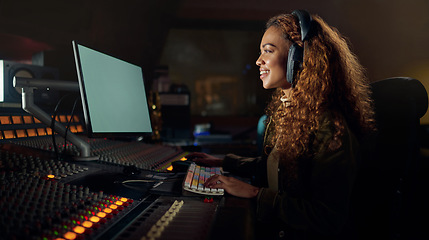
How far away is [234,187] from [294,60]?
0.46 metres

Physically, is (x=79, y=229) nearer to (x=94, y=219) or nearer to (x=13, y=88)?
(x=94, y=219)

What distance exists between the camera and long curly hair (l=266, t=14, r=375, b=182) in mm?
918

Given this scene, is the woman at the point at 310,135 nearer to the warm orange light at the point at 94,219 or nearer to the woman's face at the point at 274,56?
the woman's face at the point at 274,56

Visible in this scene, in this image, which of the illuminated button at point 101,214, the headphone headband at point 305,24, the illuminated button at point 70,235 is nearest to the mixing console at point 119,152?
the illuminated button at point 101,214

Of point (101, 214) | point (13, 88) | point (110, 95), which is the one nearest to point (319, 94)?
point (101, 214)

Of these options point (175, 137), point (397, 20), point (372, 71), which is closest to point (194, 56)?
point (175, 137)

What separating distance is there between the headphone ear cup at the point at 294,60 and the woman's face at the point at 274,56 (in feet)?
0.17

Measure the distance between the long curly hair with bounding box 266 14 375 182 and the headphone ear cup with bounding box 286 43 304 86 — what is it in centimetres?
2

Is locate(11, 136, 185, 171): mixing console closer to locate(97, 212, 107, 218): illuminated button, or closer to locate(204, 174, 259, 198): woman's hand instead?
locate(204, 174, 259, 198): woman's hand

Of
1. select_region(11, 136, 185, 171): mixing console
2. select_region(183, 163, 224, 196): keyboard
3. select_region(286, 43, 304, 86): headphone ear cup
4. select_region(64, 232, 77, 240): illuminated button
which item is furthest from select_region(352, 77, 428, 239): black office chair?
select_region(64, 232, 77, 240): illuminated button

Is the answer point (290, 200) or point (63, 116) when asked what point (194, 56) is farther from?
point (290, 200)

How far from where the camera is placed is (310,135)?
91 cm

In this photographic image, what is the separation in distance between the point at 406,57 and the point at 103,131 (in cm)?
358

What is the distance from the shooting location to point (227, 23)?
148 inches
